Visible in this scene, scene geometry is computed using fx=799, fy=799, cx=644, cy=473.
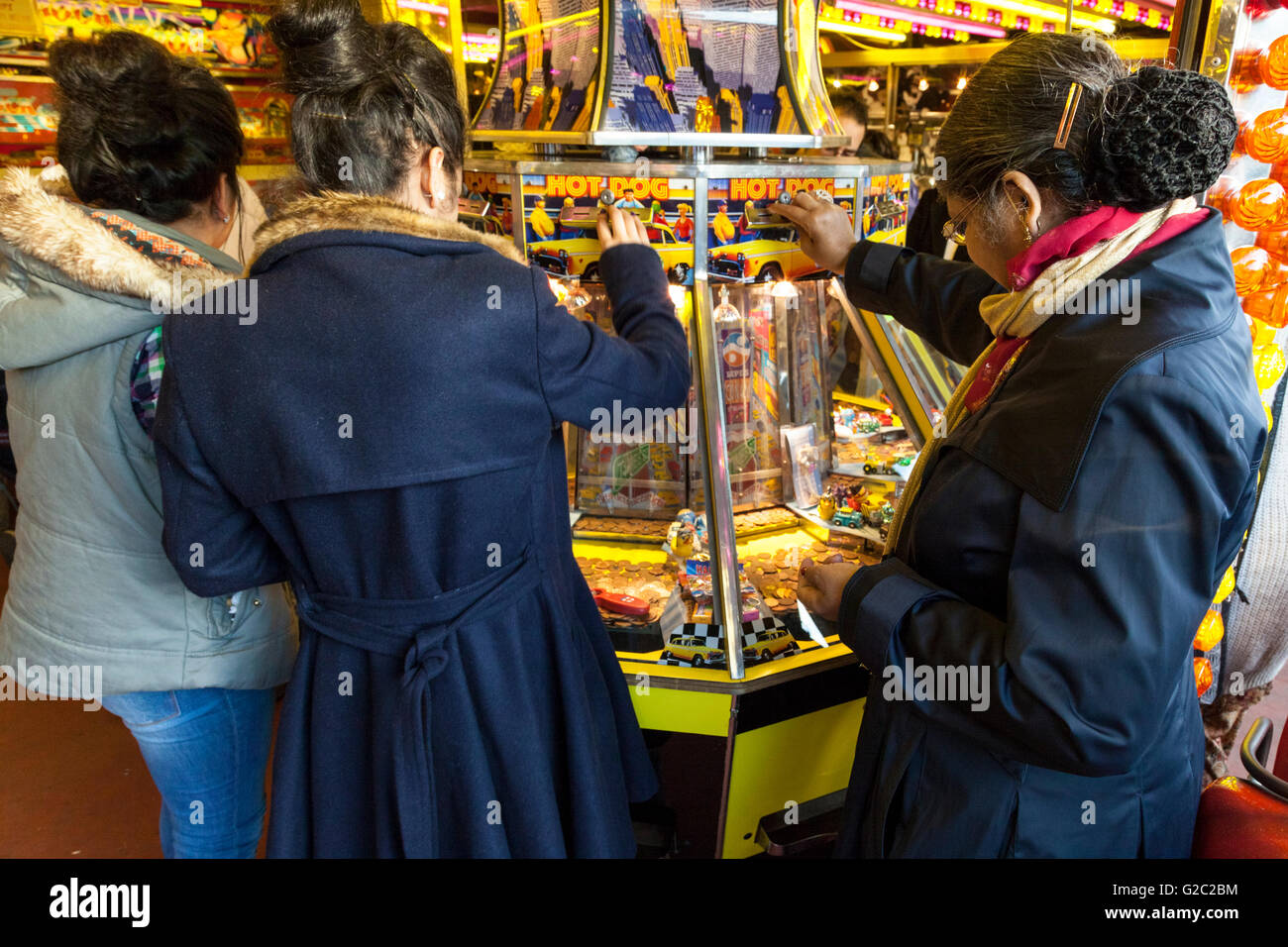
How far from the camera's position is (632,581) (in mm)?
2119

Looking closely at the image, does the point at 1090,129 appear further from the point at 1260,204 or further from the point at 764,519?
the point at 764,519

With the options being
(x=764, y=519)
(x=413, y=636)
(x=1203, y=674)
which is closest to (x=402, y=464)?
(x=413, y=636)

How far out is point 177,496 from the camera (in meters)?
1.29

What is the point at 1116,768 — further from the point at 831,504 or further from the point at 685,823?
the point at 831,504

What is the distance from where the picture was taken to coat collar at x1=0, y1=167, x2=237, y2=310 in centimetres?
133

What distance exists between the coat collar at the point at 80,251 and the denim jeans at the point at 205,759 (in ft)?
2.68

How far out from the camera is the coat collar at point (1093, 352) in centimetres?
107

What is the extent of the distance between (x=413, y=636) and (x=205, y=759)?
745mm

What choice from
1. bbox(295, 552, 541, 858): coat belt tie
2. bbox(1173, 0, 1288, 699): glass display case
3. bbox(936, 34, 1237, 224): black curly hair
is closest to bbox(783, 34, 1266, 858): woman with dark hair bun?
bbox(936, 34, 1237, 224): black curly hair

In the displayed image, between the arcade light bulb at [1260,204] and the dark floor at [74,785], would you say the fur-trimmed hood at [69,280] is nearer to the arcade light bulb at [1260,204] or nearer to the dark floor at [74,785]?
the dark floor at [74,785]

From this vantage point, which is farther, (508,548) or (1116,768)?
(508,548)

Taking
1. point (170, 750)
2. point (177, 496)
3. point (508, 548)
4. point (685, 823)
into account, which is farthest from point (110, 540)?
point (685, 823)

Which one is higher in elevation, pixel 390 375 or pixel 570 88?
pixel 570 88
